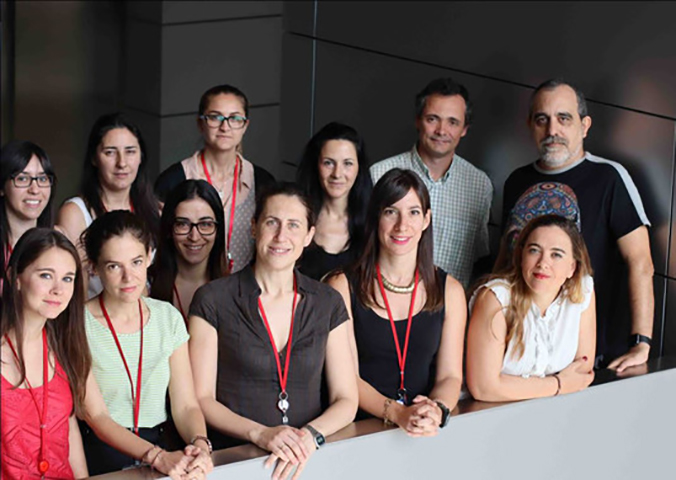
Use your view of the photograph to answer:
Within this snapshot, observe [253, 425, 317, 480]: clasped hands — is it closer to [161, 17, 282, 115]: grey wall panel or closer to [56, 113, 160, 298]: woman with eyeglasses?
[56, 113, 160, 298]: woman with eyeglasses

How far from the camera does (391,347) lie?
4.55 m

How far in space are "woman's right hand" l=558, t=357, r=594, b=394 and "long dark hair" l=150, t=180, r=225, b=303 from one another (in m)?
1.38

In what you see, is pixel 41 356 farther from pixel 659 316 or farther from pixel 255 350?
pixel 659 316

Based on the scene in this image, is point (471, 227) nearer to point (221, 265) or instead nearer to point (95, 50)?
point (221, 265)

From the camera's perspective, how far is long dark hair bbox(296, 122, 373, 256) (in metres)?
5.22

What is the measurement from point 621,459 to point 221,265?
182 centimetres

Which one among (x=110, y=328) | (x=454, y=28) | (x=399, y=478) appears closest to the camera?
(x=110, y=328)

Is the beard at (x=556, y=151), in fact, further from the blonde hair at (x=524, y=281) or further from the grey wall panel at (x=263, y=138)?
the grey wall panel at (x=263, y=138)

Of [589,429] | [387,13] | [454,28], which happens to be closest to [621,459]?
[589,429]

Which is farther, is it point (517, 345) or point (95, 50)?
point (95, 50)

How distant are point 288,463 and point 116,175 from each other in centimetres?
178

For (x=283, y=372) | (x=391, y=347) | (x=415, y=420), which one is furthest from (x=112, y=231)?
(x=415, y=420)

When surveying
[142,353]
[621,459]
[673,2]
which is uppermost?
[673,2]

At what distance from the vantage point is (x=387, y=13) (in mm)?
7359
